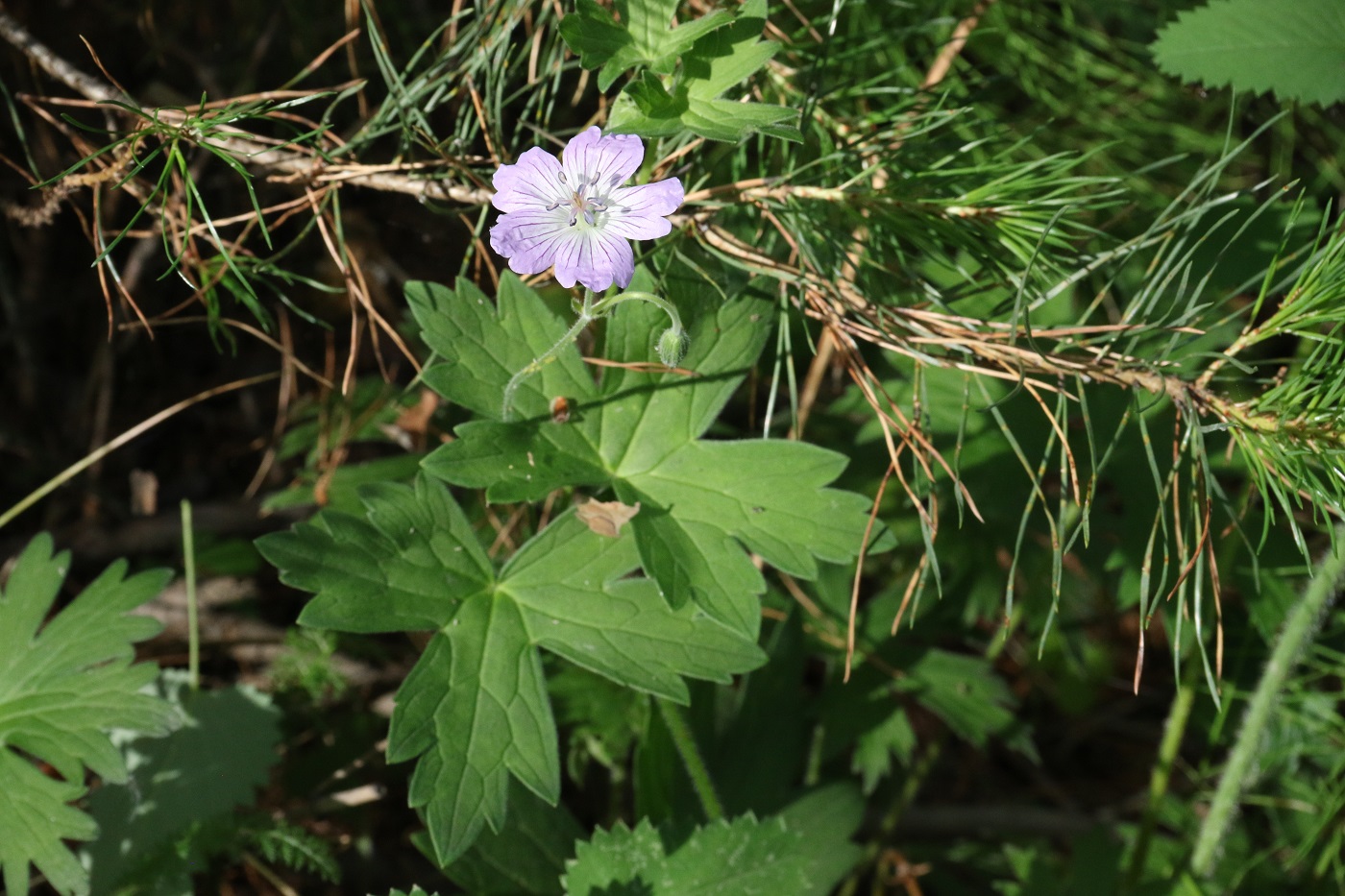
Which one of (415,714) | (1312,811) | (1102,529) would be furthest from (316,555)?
(1312,811)

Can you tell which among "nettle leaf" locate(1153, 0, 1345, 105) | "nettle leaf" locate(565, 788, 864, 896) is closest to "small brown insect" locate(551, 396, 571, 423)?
"nettle leaf" locate(565, 788, 864, 896)

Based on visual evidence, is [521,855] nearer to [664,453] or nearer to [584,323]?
[664,453]

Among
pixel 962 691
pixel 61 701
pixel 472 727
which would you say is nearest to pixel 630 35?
pixel 472 727

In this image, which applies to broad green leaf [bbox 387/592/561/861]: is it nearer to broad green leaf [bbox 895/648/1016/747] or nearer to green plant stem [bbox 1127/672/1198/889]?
broad green leaf [bbox 895/648/1016/747]

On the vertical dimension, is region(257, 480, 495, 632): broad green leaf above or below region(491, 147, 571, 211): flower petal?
below

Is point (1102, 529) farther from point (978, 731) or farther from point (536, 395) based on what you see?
point (536, 395)
